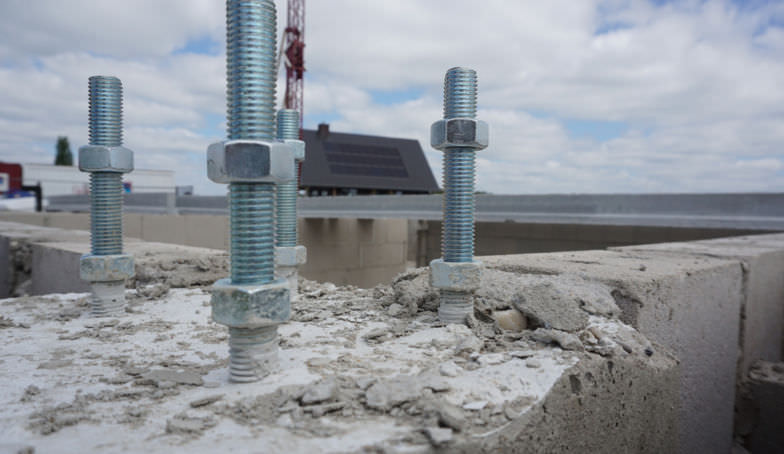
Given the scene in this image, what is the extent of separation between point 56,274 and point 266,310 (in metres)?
4.19

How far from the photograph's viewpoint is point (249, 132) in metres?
1.79

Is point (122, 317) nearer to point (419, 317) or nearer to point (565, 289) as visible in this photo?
point (419, 317)

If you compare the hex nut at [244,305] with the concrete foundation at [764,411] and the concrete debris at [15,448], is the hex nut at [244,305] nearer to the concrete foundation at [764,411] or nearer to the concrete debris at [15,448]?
the concrete debris at [15,448]

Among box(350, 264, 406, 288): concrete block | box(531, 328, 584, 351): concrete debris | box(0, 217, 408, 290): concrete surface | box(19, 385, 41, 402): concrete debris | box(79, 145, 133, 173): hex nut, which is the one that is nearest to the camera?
box(19, 385, 41, 402): concrete debris

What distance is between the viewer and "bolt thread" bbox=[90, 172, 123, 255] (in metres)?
2.93

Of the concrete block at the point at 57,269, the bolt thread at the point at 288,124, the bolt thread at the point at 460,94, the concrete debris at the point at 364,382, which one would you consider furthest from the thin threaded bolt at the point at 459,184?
the concrete block at the point at 57,269

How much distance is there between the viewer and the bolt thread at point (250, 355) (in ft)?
5.74

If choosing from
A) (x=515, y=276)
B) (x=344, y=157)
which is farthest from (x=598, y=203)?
(x=344, y=157)

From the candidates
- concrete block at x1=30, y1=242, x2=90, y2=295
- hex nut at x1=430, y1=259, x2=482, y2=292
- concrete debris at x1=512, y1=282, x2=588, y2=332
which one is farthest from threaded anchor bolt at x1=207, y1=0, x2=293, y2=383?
concrete block at x1=30, y1=242, x2=90, y2=295

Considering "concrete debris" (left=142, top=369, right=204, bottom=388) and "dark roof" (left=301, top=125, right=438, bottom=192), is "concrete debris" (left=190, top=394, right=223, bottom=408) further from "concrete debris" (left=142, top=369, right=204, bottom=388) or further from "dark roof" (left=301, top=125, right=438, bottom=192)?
"dark roof" (left=301, top=125, right=438, bottom=192)

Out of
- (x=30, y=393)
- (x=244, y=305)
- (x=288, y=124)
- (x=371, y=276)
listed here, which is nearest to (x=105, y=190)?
(x=288, y=124)

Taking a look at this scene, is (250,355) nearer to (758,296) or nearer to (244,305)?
(244,305)

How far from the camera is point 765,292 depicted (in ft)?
13.5

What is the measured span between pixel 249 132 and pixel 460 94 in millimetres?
1143
